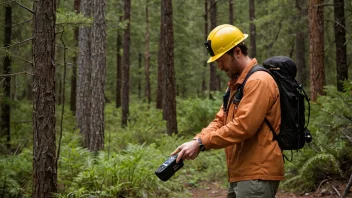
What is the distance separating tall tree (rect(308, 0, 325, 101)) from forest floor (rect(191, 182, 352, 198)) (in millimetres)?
4033

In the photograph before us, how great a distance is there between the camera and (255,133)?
307 cm

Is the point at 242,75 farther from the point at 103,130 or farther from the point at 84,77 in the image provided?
the point at 84,77

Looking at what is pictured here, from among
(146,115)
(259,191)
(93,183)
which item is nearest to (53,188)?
(93,183)

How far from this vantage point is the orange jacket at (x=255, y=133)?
292 cm

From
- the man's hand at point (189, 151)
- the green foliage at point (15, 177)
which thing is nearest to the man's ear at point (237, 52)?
the man's hand at point (189, 151)

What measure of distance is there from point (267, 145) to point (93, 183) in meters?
→ 4.34

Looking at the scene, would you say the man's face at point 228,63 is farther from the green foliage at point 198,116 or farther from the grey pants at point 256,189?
the green foliage at point 198,116

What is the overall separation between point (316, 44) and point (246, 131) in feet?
28.8

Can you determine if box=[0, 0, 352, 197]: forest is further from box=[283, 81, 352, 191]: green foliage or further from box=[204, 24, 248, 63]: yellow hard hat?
box=[204, 24, 248, 63]: yellow hard hat

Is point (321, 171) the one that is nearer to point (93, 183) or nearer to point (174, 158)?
point (93, 183)

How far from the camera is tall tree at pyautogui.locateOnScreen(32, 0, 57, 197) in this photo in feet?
15.3

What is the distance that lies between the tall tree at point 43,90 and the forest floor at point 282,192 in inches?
158

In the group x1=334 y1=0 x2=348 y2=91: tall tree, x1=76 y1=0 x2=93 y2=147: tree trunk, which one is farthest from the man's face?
x1=334 y1=0 x2=348 y2=91: tall tree

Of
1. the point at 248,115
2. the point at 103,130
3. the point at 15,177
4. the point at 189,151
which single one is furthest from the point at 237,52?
the point at 103,130
